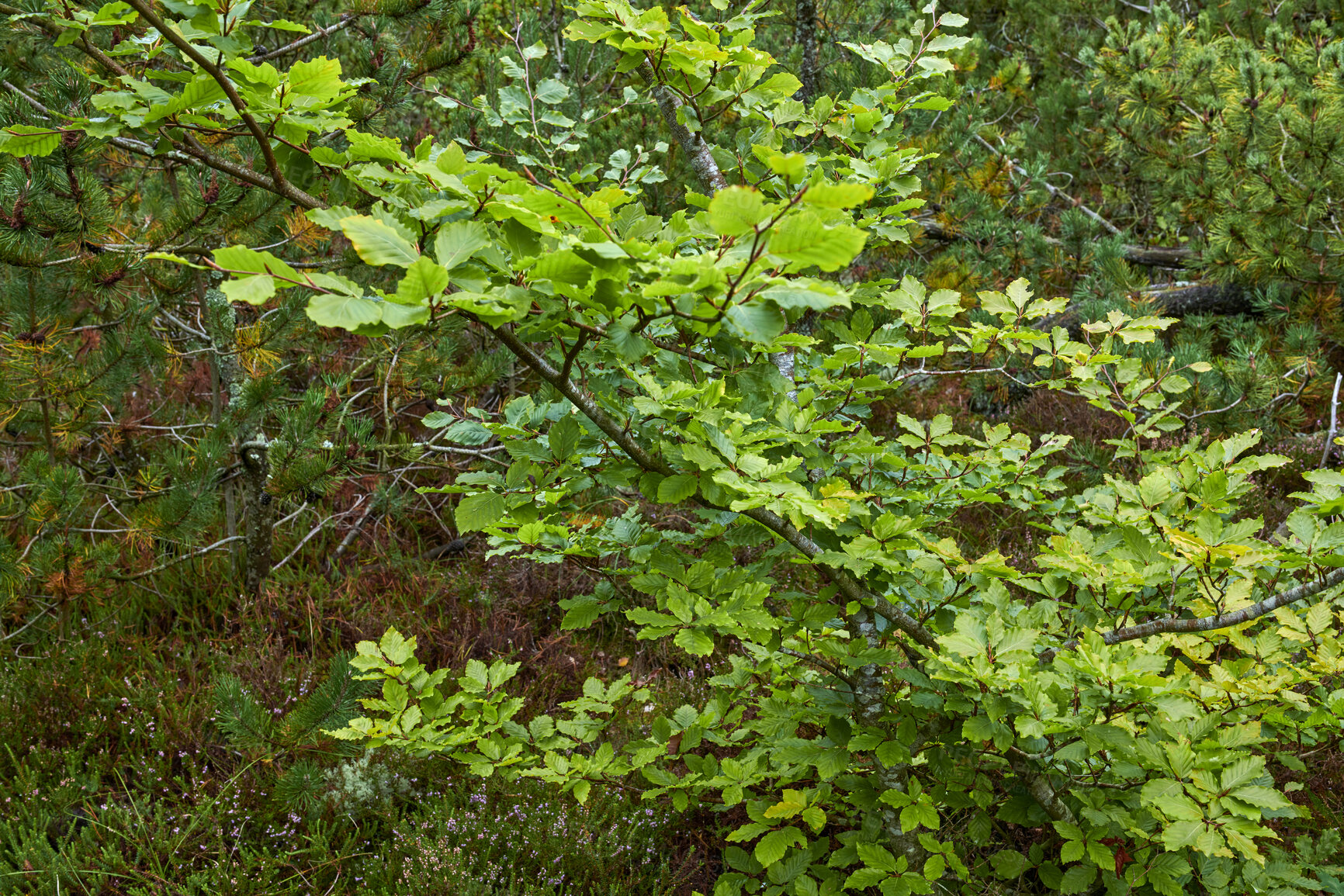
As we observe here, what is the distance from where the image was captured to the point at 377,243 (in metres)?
1.08

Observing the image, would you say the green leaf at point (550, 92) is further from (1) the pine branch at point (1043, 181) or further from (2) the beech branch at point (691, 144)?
(1) the pine branch at point (1043, 181)

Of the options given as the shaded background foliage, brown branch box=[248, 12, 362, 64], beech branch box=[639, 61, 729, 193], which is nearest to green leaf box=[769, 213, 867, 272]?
the shaded background foliage

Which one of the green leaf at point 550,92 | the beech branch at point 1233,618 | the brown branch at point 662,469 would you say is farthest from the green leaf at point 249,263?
the beech branch at point 1233,618

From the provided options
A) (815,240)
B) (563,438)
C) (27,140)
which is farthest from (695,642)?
(27,140)

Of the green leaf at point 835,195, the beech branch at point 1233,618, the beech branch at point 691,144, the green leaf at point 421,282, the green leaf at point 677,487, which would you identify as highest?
the green leaf at point 835,195

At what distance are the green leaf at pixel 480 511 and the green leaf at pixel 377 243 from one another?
52cm

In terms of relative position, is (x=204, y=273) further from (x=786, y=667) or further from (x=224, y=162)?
(x=786, y=667)

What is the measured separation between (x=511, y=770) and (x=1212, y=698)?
5.33 ft

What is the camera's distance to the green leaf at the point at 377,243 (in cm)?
105

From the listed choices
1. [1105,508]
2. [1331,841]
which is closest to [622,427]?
[1105,508]

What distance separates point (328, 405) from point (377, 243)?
2906 millimetres

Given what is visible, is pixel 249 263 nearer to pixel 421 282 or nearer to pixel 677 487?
pixel 421 282

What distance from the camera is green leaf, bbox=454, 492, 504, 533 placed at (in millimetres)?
1493

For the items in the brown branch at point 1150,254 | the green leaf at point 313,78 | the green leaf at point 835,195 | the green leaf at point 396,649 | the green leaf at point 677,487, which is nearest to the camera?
the green leaf at point 835,195
